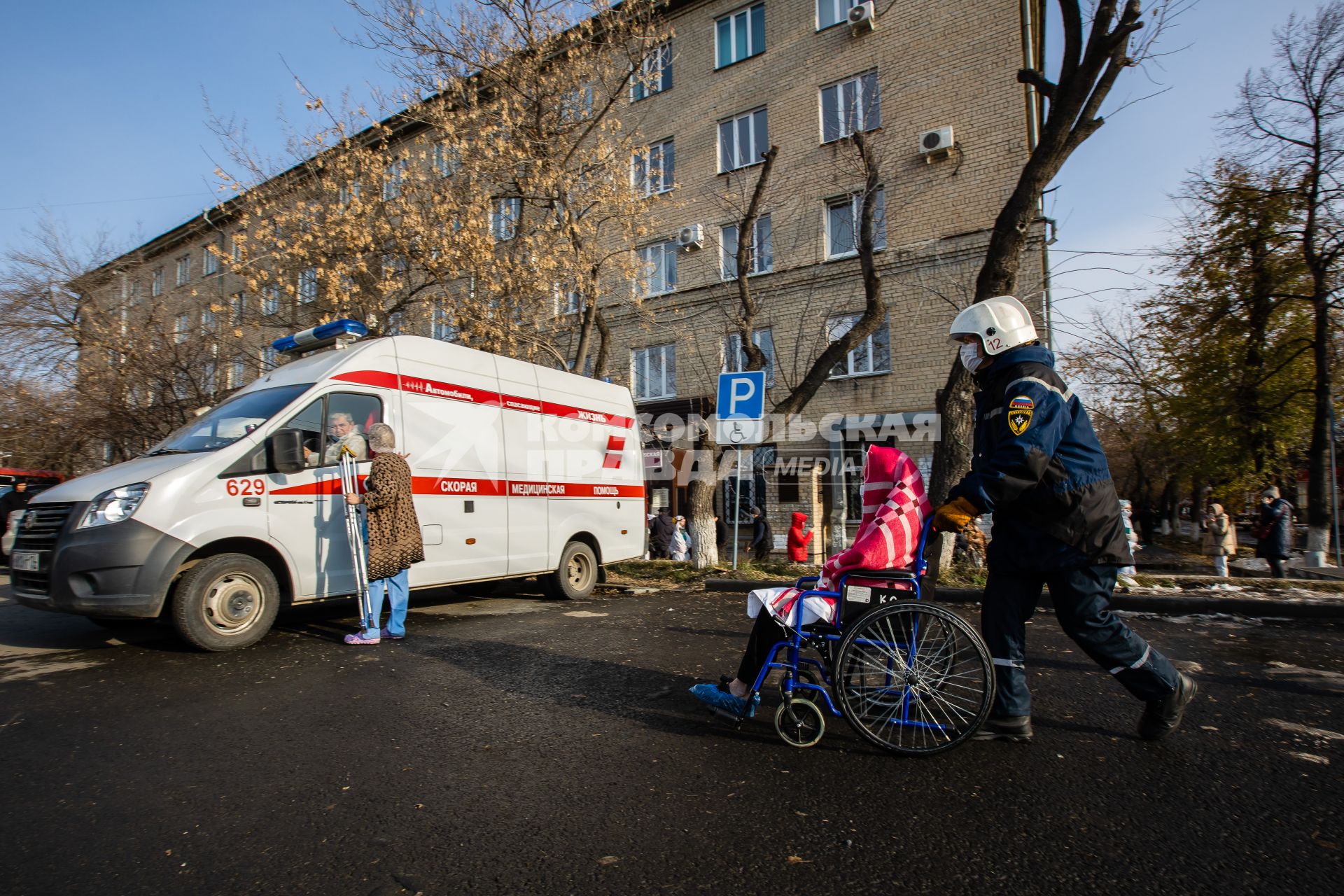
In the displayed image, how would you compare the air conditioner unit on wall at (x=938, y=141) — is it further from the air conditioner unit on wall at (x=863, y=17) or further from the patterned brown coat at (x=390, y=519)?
the patterned brown coat at (x=390, y=519)

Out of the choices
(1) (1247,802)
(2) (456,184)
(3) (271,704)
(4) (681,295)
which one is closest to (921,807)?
(1) (1247,802)

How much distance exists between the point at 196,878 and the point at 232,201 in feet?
61.4

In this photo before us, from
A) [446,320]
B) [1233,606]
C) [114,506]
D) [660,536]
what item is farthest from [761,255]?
[114,506]

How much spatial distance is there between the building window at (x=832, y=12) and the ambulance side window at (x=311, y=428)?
18.2 metres

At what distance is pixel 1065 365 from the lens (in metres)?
30.3

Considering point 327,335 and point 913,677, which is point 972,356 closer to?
point 913,677

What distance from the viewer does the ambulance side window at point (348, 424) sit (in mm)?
6305

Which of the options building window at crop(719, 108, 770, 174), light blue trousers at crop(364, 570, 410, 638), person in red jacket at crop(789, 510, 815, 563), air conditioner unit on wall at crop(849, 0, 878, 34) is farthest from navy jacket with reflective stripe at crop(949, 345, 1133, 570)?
building window at crop(719, 108, 770, 174)

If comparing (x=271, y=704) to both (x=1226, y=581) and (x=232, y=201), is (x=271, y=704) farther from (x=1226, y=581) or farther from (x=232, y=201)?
(x=232, y=201)

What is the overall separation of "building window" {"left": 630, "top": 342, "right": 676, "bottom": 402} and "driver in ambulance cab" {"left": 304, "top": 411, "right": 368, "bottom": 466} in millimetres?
14734

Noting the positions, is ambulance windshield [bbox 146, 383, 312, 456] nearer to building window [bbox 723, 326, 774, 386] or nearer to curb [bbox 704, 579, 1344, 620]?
curb [bbox 704, 579, 1344, 620]

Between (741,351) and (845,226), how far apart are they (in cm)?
418

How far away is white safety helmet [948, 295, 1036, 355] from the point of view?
3.53 meters

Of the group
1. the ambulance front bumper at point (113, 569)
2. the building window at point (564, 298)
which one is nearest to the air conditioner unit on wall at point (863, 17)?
the building window at point (564, 298)
